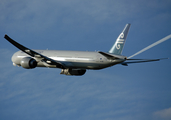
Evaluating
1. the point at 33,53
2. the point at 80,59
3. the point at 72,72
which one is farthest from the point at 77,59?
the point at 33,53

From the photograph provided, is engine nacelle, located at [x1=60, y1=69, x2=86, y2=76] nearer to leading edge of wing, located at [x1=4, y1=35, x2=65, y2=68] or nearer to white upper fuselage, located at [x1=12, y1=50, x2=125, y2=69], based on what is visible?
white upper fuselage, located at [x1=12, y1=50, x2=125, y2=69]

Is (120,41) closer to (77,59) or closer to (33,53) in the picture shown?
(77,59)

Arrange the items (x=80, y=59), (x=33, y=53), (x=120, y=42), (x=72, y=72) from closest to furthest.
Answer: (x=33, y=53), (x=120, y=42), (x=80, y=59), (x=72, y=72)

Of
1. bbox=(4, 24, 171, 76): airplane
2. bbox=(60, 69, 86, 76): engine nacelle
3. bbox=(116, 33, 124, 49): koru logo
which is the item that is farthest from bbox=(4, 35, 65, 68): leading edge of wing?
bbox=(116, 33, 124, 49): koru logo

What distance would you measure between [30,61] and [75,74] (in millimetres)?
9017

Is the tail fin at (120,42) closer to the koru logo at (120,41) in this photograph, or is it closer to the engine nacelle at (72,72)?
the koru logo at (120,41)

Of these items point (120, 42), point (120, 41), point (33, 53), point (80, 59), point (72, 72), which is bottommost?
point (72, 72)

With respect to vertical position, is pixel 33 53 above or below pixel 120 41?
below

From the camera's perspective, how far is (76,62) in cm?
4212

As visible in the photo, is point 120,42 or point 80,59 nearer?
point 120,42

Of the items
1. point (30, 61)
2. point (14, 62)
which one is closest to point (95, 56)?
point (30, 61)

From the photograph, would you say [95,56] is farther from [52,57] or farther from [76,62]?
[52,57]

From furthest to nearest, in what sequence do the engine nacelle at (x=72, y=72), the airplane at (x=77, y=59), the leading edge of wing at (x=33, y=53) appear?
1. the engine nacelle at (x=72, y=72)
2. the airplane at (x=77, y=59)
3. the leading edge of wing at (x=33, y=53)

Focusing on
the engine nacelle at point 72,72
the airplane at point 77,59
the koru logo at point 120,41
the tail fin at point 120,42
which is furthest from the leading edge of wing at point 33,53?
the koru logo at point 120,41
